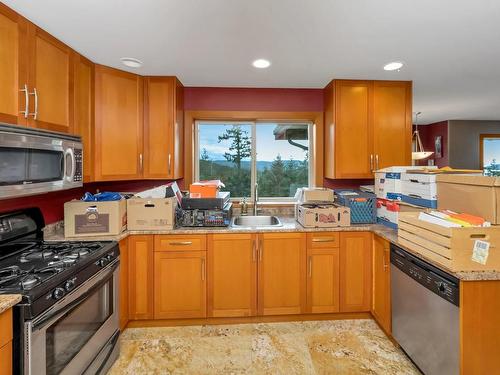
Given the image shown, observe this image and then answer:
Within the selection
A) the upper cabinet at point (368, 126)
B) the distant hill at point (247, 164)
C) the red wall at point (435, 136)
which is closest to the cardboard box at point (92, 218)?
the distant hill at point (247, 164)

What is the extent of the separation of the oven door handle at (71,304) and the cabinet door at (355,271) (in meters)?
1.91

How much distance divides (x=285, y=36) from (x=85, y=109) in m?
1.72

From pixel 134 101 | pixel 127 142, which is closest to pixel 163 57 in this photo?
pixel 134 101

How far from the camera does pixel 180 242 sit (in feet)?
8.13

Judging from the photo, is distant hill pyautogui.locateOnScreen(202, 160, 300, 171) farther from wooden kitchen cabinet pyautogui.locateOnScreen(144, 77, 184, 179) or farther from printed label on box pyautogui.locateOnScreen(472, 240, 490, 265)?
printed label on box pyautogui.locateOnScreen(472, 240, 490, 265)

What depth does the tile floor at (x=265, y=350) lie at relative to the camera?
201 cm

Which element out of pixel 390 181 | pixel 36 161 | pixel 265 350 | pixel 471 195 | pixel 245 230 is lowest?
pixel 265 350

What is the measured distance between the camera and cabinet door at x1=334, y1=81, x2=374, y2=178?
288 centimetres

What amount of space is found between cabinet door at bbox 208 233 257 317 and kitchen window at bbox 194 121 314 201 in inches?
37.6

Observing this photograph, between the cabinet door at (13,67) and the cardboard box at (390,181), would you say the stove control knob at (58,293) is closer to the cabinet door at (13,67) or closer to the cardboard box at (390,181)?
the cabinet door at (13,67)

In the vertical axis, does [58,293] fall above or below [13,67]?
below

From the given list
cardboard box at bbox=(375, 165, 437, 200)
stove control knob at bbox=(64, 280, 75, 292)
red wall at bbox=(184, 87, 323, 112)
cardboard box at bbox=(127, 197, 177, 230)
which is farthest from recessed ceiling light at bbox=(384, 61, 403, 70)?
stove control knob at bbox=(64, 280, 75, 292)

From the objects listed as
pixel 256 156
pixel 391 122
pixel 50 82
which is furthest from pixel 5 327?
pixel 391 122

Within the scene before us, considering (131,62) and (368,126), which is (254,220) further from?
(131,62)
